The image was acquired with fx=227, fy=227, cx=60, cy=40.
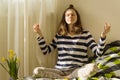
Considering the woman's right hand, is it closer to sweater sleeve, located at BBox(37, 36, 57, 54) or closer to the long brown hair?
sweater sleeve, located at BBox(37, 36, 57, 54)

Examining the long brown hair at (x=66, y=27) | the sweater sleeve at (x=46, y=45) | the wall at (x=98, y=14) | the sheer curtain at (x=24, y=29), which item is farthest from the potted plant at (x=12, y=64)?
the wall at (x=98, y=14)

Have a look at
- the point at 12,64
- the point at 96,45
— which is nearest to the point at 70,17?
the point at 96,45

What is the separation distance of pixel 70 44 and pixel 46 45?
0.23 meters

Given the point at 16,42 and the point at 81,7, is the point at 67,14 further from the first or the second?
the point at 16,42

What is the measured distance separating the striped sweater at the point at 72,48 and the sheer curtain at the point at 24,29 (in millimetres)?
107

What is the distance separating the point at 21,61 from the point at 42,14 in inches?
19.3

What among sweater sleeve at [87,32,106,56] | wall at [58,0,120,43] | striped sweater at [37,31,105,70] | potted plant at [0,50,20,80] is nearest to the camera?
potted plant at [0,50,20,80]

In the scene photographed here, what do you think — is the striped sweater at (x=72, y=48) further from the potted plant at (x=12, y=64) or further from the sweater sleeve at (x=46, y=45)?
the potted plant at (x=12, y=64)

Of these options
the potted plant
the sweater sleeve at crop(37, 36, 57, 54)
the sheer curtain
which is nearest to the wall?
the sheer curtain

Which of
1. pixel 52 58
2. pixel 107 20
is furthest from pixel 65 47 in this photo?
pixel 107 20

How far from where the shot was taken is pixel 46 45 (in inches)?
86.7

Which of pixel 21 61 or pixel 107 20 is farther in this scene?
pixel 107 20

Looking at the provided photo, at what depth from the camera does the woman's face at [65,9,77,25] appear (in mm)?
2168

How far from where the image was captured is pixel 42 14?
7.15ft
